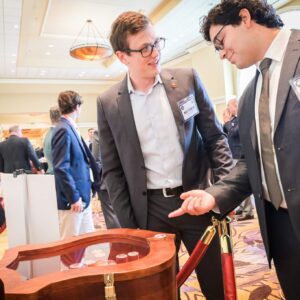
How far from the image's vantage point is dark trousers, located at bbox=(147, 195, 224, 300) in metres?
1.40

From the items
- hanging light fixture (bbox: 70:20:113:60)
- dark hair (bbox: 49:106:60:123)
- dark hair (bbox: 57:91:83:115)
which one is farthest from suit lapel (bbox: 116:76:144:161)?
hanging light fixture (bbox: 70:20:113:60)

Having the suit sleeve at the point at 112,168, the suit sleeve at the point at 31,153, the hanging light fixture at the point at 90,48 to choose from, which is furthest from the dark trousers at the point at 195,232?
the hanging light fixture at the point at 90,48

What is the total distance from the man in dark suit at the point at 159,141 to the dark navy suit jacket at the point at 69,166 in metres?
1.00

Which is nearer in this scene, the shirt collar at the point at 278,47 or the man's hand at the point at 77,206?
the shirt collar at the point at 278,47

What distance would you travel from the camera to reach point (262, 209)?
1.21 meters

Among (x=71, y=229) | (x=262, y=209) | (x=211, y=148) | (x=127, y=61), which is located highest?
(x=127, y=61)

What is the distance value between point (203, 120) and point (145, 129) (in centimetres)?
27

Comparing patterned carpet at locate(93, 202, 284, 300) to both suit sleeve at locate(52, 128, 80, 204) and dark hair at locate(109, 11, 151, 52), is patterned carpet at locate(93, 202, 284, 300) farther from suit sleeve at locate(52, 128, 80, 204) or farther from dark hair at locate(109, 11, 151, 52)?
dark hair at locate(109, 11, 151, 52)

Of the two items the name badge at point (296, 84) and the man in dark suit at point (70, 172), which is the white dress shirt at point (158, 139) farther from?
the man in dark suit at point (70, 172)

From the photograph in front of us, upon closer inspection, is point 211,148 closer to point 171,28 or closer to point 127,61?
point 127,61

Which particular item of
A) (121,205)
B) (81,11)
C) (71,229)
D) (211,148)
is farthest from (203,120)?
(81,11)

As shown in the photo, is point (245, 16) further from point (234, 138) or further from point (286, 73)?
point (234, 138)

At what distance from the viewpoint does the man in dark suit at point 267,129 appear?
40.8 inches

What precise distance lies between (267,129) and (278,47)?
0.28 meters
